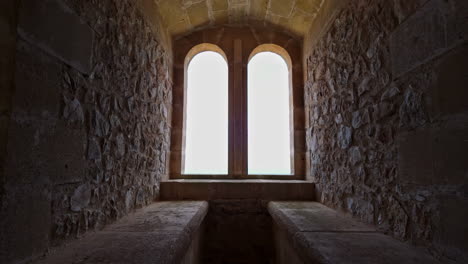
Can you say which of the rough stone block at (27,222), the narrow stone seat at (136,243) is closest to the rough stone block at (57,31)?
the rough stone block at (27,222)

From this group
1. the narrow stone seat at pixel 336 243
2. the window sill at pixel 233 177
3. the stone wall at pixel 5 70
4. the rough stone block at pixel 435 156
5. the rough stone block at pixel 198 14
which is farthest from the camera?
the window sill at pixel 233 177

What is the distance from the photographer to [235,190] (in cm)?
293

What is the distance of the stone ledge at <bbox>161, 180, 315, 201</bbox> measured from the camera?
2896 mm

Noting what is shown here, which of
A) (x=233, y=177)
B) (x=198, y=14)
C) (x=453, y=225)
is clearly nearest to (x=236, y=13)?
(x=198, y=14)

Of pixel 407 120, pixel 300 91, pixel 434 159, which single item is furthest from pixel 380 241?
pixel 300 91

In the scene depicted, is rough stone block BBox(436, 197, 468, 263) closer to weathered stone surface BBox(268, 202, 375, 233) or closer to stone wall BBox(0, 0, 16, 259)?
weathered stone surface BBox(268, 202, 375, 233)

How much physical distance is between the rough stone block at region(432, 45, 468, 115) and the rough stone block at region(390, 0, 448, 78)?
0.08 m

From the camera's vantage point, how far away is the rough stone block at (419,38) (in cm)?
113

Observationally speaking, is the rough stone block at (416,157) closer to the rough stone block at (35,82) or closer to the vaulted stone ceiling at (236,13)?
the rough stone block at (35,82)

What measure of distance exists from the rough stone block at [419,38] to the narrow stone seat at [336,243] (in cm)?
89

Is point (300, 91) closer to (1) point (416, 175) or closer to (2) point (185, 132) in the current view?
(2) point (185, 132)

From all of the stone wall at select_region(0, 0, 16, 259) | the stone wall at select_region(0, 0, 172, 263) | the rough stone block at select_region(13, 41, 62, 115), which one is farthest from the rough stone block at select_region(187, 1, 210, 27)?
the stone wall at select_region(0, 0, 16, 259)

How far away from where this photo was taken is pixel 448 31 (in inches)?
42.9

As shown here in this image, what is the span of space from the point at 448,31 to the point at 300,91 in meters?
2.29
